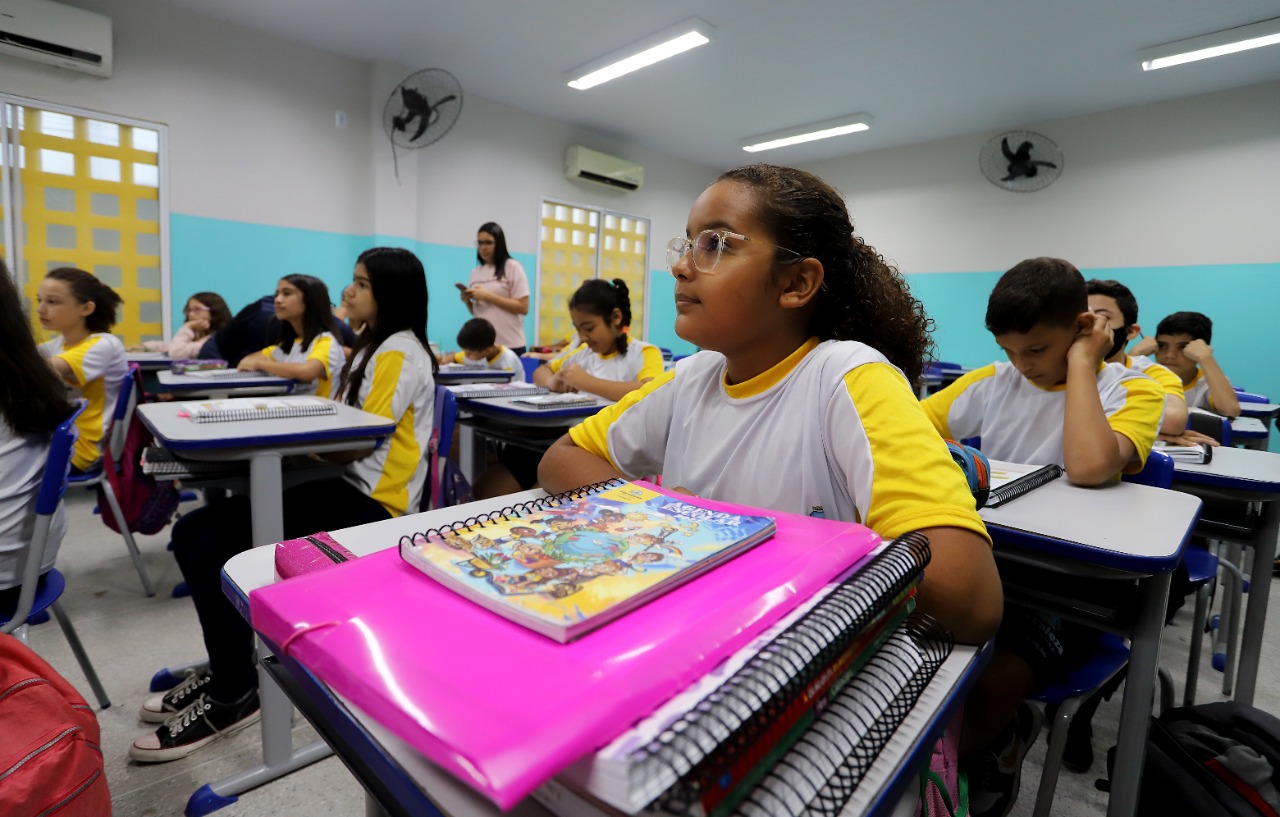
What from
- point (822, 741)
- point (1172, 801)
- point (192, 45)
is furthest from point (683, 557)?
point (192, 45)

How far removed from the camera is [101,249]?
4297mm

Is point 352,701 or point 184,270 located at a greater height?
point 184,270

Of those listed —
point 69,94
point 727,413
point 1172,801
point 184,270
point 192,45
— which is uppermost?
point 192,45

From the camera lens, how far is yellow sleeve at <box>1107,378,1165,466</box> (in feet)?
4.61

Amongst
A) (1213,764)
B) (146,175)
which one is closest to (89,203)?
(146,175)

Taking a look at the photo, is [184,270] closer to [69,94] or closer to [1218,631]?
[69,94]

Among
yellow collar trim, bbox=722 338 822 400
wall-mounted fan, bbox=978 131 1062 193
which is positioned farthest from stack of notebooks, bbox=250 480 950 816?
wall-mounted fan, bbox=978 131 1062 193

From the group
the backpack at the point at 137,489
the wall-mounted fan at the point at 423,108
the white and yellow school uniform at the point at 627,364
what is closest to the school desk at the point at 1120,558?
the white and yellow school uniform at the point at 627,364

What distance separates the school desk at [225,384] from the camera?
8.75ft

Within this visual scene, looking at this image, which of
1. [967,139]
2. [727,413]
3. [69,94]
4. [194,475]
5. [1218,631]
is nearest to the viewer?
[727,413]

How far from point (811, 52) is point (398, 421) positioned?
4467 millimetres

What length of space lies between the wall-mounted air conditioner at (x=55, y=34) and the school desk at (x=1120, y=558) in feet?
18.1

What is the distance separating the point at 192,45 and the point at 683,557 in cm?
578

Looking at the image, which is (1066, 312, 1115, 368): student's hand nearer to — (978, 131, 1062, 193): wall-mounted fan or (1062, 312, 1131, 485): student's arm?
(1062, 312, 1131, 485): student's arm
